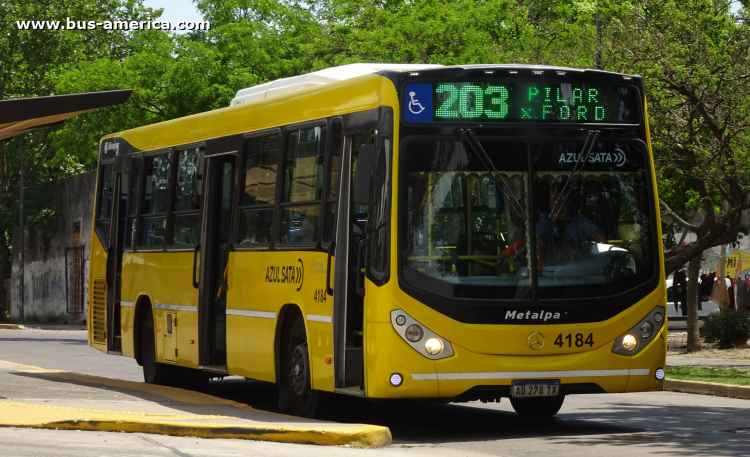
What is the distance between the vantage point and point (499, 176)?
1076cm

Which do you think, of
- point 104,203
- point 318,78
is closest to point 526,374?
point 318,78

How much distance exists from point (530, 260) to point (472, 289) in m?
0.57

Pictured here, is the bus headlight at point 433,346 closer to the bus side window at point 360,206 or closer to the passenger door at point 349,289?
the passenger door at point 349,289

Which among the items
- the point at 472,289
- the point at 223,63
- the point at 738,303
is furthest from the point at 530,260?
the point at 223,63

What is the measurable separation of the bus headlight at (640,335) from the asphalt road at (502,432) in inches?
30.3

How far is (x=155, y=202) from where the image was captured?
15.8 m

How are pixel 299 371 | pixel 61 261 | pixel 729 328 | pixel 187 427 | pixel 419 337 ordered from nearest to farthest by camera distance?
1. pixel 187 427
2. pixel 419 337
3. pixel 299 371
4. pixel 729 328
5. pixel 61 261

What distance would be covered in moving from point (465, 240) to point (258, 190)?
3.15m

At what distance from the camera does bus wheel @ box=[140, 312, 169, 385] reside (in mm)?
16078

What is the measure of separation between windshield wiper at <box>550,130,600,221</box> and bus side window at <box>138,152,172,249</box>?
6.03m

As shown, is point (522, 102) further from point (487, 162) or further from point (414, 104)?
point (414, 104)

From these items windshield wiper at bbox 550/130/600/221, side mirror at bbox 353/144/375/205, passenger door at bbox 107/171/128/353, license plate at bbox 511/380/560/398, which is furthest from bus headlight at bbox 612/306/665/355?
passenger door at bbox 107/171/128/353

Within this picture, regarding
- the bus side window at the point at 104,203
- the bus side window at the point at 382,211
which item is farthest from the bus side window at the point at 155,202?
the bus side window at the point at 382,211

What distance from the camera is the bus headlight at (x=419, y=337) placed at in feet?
34.1
